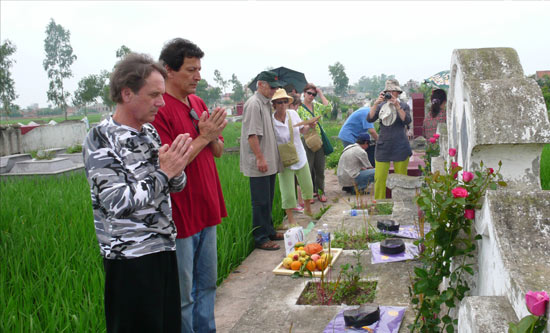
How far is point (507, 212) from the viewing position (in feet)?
4.92

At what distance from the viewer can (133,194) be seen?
1.64 m

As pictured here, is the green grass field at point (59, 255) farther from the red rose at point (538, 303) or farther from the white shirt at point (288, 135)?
the red rose at point (538, 303)

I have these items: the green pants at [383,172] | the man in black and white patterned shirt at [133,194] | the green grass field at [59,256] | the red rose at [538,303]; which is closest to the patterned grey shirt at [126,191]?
the man in black and white patterned shirt at [133,194]

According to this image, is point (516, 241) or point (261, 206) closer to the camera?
point (516, 241)

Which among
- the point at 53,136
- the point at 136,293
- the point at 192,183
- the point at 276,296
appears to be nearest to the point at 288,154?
the point at 276,296

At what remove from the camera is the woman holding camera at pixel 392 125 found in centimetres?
498

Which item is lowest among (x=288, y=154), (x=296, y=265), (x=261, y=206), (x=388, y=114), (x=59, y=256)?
(x=296, y=265)

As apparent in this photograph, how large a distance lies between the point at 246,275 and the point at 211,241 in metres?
1.59

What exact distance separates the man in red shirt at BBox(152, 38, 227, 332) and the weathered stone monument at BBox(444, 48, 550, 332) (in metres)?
1.20

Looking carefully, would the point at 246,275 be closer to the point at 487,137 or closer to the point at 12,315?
the point at 12,315

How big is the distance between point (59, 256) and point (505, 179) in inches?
127

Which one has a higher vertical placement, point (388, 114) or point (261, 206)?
point (388, 114)

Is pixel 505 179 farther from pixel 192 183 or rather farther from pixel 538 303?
pixel 192 183

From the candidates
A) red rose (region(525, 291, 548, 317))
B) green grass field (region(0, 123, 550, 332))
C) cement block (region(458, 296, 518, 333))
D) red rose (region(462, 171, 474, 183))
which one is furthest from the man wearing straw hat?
red rose (region(525, 291, 548, 317))
